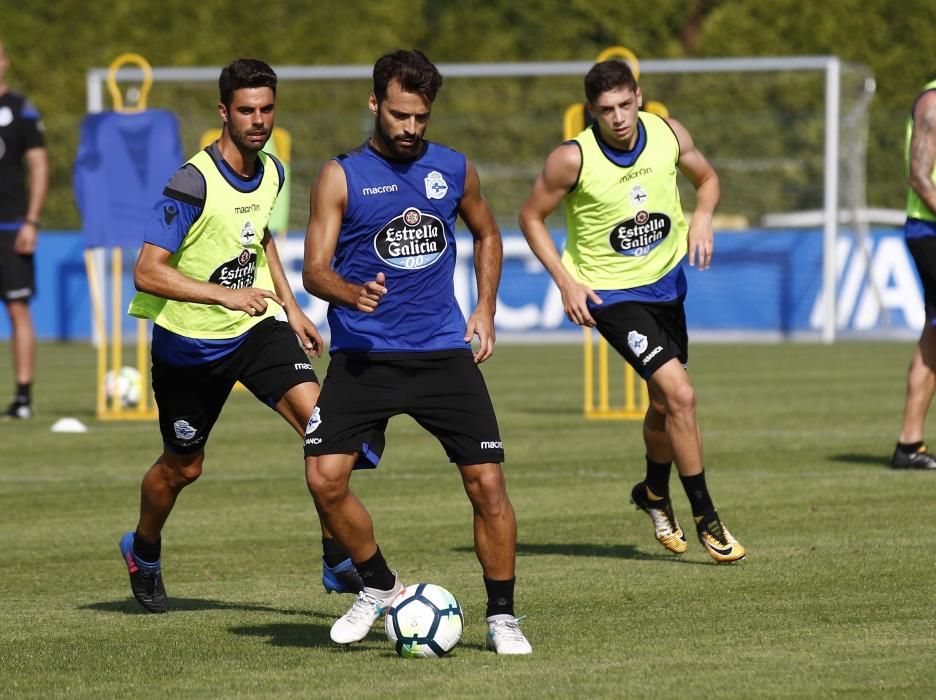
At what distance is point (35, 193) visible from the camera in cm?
1550

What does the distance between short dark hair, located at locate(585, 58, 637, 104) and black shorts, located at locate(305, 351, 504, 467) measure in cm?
239

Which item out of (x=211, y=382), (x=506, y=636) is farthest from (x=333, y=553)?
(x=506, y=636)

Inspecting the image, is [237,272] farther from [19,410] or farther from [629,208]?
[19,410]

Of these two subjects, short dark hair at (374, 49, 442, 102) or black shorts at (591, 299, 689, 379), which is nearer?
short dark hair at (374, 49, 442, 102)

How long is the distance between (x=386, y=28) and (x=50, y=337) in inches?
436

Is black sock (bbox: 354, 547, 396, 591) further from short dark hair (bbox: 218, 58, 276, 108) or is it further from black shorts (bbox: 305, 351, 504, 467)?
short dark hair (bbox: 218, 58, 276, 108)

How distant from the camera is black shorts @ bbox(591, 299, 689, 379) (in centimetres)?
909

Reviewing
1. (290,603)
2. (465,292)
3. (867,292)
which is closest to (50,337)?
(465,292)

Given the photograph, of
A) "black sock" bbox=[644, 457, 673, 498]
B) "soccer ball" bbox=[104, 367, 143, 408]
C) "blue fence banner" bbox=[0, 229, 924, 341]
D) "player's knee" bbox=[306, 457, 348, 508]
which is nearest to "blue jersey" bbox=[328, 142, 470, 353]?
"player's knee" bbox=[306, 457, 348, 508]

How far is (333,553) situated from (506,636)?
4.28ft

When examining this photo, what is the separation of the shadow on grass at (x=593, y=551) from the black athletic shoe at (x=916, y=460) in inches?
119

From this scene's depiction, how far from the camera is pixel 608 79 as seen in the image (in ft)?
29.2

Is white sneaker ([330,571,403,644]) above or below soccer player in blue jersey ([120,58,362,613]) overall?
below

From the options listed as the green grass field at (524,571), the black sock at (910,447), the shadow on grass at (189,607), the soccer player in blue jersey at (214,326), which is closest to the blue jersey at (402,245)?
the soccer player in blue jersey at (214,326)
